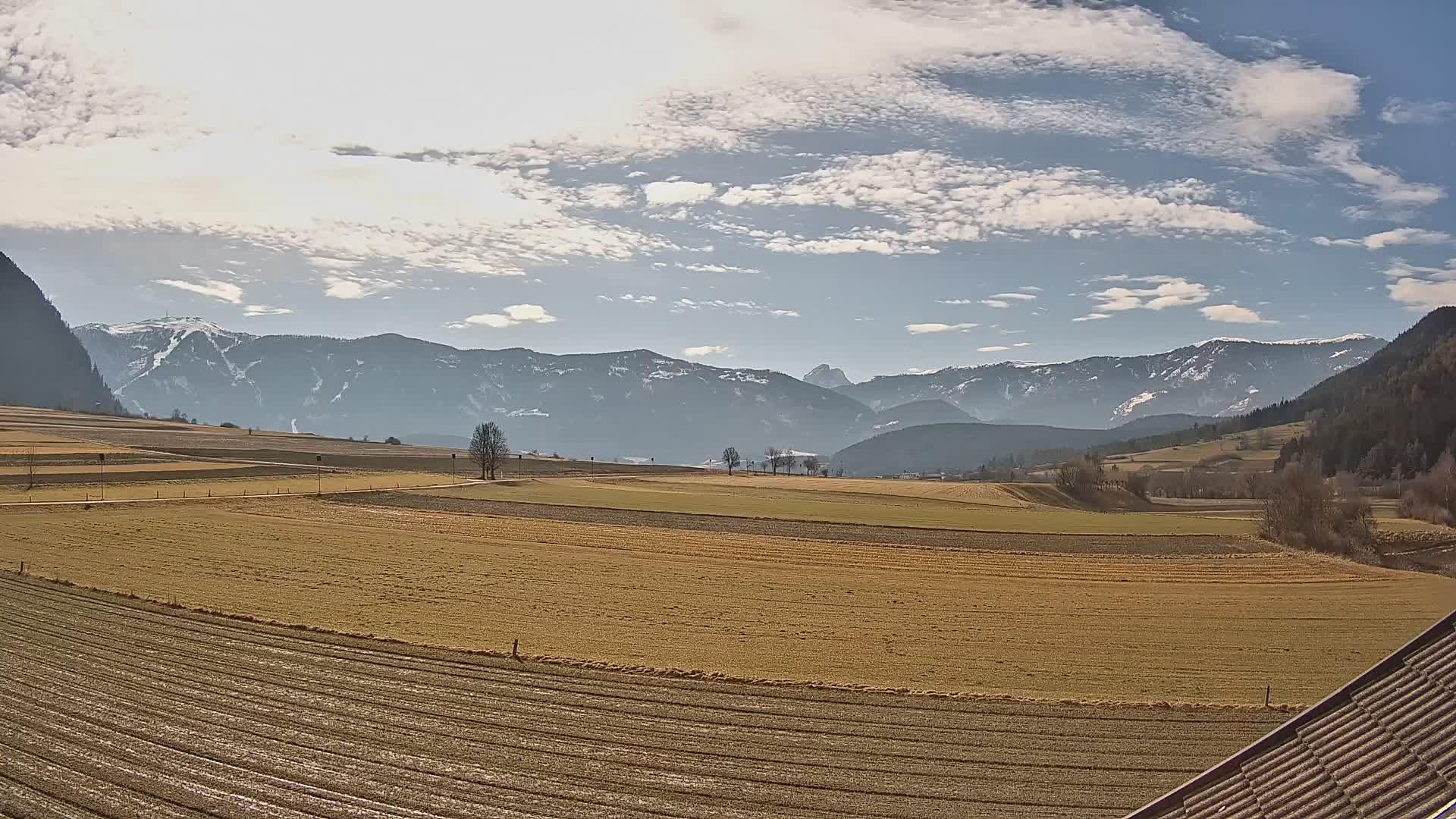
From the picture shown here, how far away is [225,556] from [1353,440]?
178268 mm

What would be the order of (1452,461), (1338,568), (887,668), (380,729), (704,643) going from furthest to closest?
(1452,461) < (1338,568) < (704,643) < (887,668) < (380,729)

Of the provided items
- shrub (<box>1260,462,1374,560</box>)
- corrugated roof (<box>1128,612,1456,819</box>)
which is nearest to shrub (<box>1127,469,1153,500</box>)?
shrub (<box>1260,462,1374,560</box>)

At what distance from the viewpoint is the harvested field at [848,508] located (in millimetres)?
76312

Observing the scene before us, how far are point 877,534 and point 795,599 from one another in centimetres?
2816

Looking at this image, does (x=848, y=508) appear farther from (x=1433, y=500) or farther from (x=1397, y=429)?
(x=1397, y=429)

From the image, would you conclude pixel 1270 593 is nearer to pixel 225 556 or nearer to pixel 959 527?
pixel 959 527

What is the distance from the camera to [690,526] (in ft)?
230

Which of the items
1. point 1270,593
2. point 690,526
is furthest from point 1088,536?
point 690,526

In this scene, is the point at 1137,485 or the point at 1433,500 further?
the point at 1137,485

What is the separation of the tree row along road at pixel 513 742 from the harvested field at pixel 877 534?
39.1 meters

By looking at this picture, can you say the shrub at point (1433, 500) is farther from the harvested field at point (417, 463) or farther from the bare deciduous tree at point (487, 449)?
the harvested field at point (417, 463)

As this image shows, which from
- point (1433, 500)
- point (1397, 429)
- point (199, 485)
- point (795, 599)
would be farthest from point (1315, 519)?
point (1397, 429)

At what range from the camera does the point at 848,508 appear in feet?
289

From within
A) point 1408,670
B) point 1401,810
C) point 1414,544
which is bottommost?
point 1414,544
